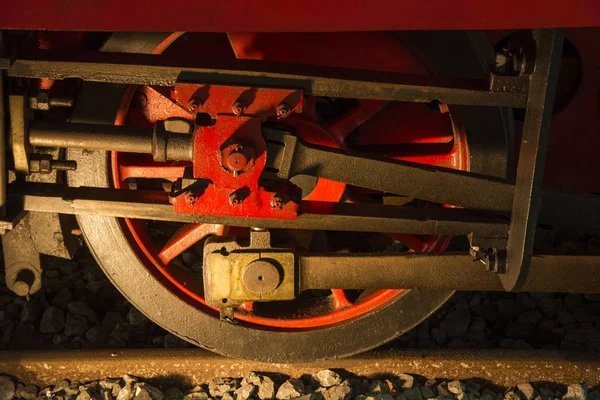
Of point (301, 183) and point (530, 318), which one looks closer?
point (301, 183)

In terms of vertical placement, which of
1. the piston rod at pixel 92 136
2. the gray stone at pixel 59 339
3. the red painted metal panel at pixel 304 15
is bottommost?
the gray stone at pixel 59 339

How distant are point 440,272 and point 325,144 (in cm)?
63

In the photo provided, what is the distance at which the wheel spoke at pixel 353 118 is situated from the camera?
119 inches

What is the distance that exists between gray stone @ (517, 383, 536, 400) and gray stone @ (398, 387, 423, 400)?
42cm

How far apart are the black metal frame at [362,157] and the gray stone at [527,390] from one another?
33.7 inches

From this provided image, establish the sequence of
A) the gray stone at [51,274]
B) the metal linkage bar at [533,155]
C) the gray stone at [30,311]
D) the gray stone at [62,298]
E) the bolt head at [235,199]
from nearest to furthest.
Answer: the metal linkage bar at [533,155] → the bolt head at [235,199] → the gray stone at [30,311] → the gray stone at [62,298] → the gray stone at [51,274]

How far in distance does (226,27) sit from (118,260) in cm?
134

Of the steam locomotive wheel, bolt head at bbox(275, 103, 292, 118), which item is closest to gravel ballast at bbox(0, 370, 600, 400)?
the steam locomotive wheel

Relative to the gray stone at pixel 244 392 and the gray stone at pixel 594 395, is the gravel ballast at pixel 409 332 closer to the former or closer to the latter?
the gray stone at pixel 594 395

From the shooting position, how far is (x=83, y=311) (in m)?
3.79

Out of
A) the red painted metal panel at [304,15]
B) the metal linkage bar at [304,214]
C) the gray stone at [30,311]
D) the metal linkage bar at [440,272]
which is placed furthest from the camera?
the gray stone at [30,311]

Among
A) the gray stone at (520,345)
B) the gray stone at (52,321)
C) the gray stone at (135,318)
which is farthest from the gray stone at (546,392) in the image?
the gray stone at (52,321)

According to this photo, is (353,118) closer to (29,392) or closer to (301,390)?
(301,390)

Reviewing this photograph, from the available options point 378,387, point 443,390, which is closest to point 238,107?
point 378,387
